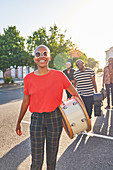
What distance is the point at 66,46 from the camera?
25.0m

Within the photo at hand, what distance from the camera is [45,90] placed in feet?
6.32

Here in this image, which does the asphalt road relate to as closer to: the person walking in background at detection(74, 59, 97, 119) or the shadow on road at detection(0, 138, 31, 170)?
the shadow on road at detection(0, 138, 31, 170)

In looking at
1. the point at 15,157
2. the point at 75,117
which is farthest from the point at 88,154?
the point at 15,157

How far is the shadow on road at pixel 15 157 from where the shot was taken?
2810 mm

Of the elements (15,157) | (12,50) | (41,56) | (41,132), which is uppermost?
(12,50)

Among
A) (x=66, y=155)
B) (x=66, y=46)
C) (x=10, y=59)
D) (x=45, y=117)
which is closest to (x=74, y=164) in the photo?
(x=66, y=155)

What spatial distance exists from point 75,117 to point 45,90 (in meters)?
0.65

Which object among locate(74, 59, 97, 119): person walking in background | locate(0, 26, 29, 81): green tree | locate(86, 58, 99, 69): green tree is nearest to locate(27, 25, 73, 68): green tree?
locate(0, 26, 29, 81): green tree

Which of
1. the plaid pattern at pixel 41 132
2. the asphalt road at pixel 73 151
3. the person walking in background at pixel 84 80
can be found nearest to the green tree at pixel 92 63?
the person walking in background at pixel 84 80

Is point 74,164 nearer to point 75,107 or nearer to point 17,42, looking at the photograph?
point 75,107

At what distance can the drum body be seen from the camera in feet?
7.32

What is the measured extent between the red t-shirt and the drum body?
319 mm

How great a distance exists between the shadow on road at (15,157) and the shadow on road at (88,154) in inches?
27.4

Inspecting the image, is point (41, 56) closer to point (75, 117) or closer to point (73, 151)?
point (75, 117)
